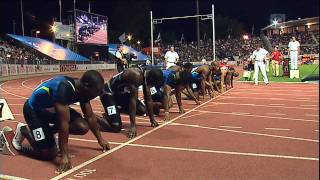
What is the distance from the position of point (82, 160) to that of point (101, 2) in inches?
3509

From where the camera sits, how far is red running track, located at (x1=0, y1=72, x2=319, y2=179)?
5.61m

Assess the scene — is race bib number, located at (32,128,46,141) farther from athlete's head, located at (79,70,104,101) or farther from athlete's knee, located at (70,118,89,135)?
athlete's head, located at (79,70,104,101)

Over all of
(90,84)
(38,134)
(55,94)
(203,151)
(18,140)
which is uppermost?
(90,84)

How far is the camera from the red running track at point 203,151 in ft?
18.4

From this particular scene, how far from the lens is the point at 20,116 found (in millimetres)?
11211

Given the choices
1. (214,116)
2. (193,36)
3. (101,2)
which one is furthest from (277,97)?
(193,36)

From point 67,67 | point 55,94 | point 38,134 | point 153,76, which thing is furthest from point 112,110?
point 67,67

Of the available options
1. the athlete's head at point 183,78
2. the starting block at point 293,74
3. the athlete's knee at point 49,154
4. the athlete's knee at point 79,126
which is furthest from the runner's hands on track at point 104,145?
the starting block at point 293,74

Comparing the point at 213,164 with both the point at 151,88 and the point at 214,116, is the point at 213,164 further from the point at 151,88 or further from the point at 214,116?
the point at 214,116

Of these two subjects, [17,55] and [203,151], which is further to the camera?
[17,55]

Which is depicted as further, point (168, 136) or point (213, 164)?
point (168, 136)

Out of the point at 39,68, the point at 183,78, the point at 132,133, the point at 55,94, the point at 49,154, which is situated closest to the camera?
the point at 55,94

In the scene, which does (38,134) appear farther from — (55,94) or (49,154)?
(55,94)

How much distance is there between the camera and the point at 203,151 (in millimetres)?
6883
